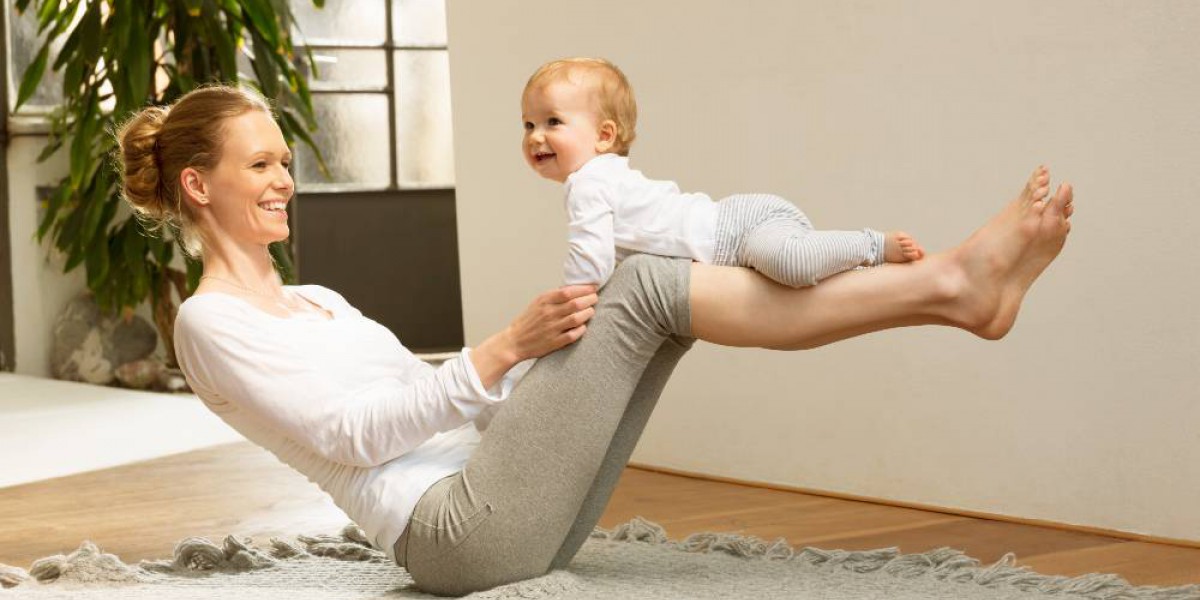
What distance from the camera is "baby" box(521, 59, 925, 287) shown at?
1937mm

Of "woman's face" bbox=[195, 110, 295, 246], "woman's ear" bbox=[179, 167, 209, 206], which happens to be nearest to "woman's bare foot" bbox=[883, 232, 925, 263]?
"woman's face" bbox=[195, 110, 295, 246]

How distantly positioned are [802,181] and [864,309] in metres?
1.38

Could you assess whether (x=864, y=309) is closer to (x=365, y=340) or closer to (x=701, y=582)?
(x=701, y=582)

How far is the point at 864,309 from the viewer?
191 cm

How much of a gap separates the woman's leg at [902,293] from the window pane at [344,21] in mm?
4713

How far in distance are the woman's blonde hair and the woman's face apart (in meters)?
0.02

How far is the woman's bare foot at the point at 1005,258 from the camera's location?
1.92m

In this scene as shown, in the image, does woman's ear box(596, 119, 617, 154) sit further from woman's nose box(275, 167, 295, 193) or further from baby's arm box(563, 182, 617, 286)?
woman's nose box(275, 167, 295, 193)

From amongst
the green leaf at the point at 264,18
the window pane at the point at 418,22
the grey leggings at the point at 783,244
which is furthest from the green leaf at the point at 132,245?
the grey leggings at the point at 783,244

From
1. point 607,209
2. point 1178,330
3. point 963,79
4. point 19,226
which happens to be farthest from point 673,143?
point 19,226

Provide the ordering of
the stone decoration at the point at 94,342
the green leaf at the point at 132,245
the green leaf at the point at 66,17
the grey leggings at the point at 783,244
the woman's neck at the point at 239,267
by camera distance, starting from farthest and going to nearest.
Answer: the stone decoration at the point at 94,342
the green leaf at the point at 132,245
the green leaf at the point at 66,17
the woman's neck at the point at 239,267
the grey leggings at the point at 783,244

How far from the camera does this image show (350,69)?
6.37m

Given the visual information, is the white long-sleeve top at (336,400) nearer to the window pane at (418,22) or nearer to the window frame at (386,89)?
the window frame at (386,89)

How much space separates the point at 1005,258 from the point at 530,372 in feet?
2.17
